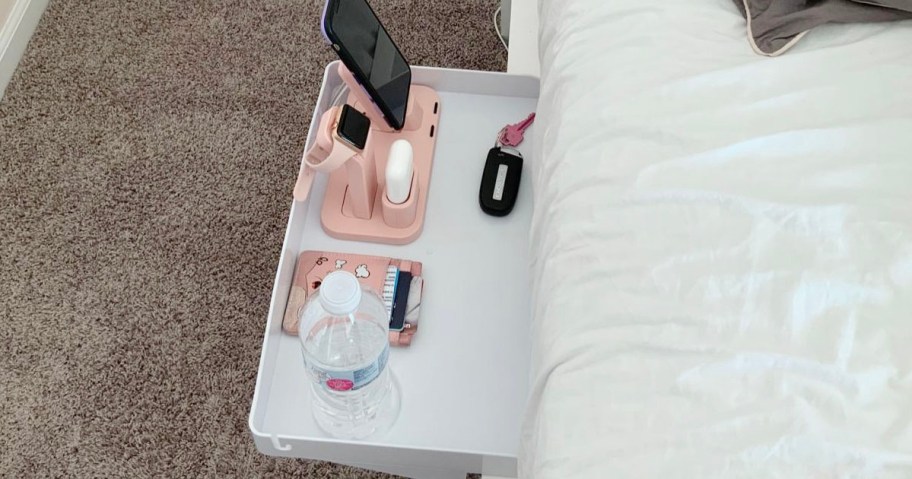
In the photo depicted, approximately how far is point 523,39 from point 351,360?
0.54 meters

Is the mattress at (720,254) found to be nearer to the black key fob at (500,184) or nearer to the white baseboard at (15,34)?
Answer: the black key fob at (500,184)

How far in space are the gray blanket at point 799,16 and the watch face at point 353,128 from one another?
42cm

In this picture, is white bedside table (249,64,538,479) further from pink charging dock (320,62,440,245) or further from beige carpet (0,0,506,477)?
beige carpet (0,0,506,477)

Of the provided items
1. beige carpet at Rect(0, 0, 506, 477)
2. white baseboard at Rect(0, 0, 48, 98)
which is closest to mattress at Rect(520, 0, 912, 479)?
beige carpet at Rect(0, 0, 506, 477)

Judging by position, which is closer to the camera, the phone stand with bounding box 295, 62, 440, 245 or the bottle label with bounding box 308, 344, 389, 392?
the bottle label with bounding box 308, 344, 389, 392

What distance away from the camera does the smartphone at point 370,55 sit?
82 centimetres

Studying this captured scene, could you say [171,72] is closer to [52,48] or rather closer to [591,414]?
[52,48]

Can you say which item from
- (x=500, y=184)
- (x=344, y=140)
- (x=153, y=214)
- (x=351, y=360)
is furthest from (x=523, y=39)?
(x=153, y=214)

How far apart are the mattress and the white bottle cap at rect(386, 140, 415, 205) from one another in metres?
0.15

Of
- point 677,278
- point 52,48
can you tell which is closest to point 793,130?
point 677,278

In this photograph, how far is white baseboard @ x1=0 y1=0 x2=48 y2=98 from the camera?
4.74 ft

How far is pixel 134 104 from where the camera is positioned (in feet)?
4.68

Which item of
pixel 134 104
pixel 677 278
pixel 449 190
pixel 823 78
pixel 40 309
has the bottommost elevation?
pixel 40 309

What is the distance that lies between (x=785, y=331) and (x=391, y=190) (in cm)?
44
